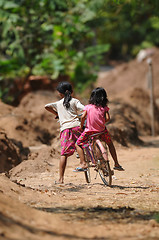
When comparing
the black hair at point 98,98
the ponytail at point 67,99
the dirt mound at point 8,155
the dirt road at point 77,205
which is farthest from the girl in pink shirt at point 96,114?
the dirt mound at point 8,155

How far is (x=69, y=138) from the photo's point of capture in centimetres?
723

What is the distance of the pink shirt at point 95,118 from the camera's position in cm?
688

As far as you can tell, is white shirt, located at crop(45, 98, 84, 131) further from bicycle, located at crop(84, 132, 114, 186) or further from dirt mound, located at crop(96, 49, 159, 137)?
dirt mound, located at crop(96, 49, 159, 137)

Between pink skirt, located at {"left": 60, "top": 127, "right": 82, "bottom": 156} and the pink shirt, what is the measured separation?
0.34 metres

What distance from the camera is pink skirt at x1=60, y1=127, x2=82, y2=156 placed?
7219 millimetres

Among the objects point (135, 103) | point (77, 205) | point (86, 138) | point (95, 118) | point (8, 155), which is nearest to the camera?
point (77, 205)

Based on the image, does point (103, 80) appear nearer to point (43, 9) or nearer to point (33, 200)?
point (43, 9)

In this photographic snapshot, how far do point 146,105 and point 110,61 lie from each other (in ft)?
90.1

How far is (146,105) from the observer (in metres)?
18.3

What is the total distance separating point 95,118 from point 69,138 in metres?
0.65

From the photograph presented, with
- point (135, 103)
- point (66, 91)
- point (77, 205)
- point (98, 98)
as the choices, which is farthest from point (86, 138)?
point (135, 103)

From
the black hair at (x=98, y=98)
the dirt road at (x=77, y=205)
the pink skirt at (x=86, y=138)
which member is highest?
the black hair at (x=98, y=98)

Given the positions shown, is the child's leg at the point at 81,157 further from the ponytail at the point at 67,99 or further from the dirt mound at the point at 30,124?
the dirt mound at the point at 30,124

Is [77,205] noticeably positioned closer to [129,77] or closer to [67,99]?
[67,99]
